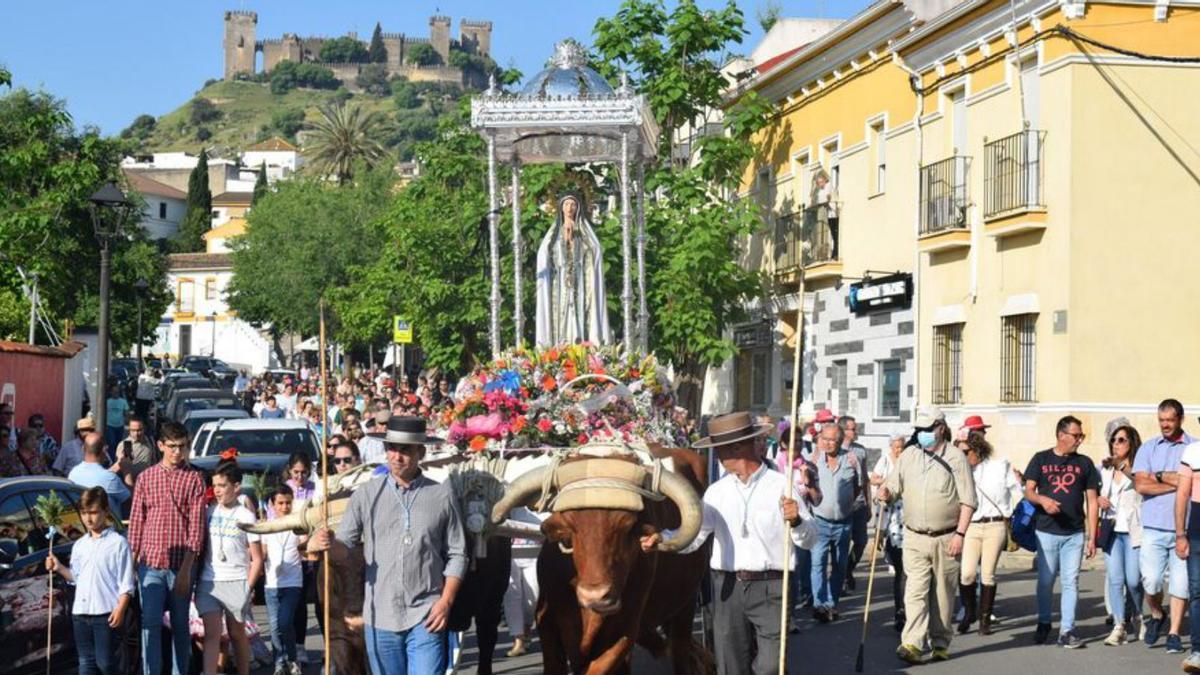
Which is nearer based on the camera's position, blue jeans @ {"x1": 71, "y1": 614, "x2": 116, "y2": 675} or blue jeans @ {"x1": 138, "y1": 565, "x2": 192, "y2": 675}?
blue jeans @ {"x1": 71, "y1": 614, "x2": 116, "y2": 675}

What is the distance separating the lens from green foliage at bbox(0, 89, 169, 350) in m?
28.8

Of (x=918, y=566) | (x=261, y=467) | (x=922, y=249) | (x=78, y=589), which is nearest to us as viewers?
(x=78, y=589)

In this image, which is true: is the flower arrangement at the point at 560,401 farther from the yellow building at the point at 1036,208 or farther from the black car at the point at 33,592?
the yellow building at the point at 1036,208

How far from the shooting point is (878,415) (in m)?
30.1

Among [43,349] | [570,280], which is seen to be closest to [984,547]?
[570,280]

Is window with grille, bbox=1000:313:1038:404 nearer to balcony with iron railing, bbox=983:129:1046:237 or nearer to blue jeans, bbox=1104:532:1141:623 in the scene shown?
balcony with iron railing, bbox=983:129:1046:237

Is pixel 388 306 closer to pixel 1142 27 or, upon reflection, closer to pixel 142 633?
pixel 1142 27

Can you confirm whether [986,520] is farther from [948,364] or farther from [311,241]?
[311,241]

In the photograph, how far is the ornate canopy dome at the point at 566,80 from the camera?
61.3ft

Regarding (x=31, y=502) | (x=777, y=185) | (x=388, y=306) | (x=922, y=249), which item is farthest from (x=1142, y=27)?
(x=388, y=306)

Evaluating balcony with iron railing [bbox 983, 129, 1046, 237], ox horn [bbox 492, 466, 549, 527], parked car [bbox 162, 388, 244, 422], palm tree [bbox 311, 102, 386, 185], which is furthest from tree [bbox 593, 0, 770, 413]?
palm tree [bbox 311, 102, 386, 185]

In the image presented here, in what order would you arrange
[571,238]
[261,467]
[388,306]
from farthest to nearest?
[388,306] < [261,467] < [571,238]

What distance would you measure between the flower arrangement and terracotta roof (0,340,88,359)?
13.1m

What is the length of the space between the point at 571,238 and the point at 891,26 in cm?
1231
